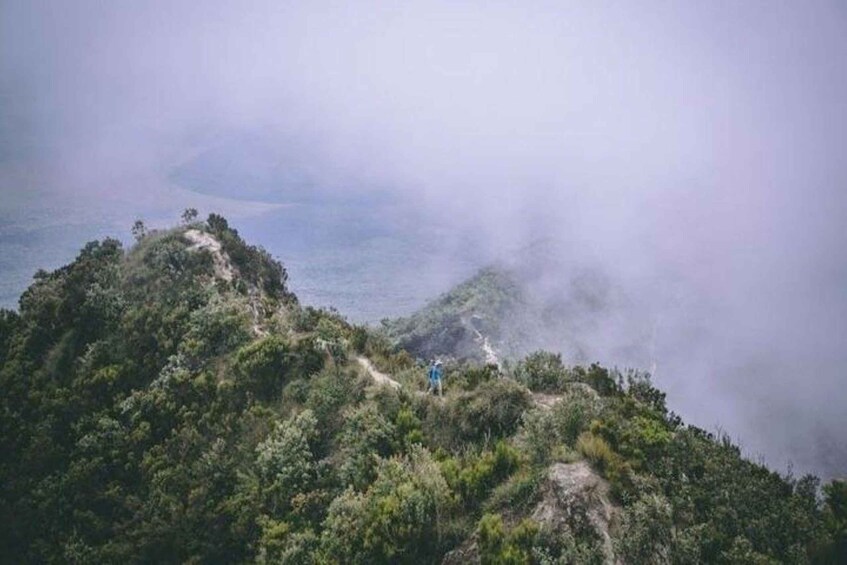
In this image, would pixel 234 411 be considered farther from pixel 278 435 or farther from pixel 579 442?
pixel 579 442

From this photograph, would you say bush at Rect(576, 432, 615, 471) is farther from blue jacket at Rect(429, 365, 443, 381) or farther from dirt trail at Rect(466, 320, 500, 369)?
dirt trail at Rect(466, 320, 500, 369)

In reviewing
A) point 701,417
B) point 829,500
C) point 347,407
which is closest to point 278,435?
point 347,407

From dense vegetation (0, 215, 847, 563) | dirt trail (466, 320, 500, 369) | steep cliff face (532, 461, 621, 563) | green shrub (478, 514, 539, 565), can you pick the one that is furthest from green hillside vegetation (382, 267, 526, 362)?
green shrub (478, 514, 539, 565)

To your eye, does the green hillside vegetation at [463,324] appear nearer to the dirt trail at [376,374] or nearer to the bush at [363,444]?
the dirt trail at [376,374]

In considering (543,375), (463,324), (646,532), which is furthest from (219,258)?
(463,324)

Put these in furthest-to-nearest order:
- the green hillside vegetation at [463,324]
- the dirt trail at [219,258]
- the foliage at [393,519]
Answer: the green hillside vegetation at [463,324] < the dirt trail at [219,258] < the foliage at [393,519]

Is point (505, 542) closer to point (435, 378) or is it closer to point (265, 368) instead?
point (435, 378)

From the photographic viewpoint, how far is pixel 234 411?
69.6ft

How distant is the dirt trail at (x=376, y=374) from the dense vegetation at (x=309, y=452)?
1.12ft

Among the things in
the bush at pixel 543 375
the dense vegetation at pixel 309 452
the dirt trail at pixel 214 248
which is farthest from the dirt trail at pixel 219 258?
the bush at pixel 543 375

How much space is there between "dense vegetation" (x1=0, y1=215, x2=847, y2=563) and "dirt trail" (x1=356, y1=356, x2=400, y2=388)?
34 centimetres

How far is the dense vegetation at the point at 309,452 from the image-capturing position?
44.4ft

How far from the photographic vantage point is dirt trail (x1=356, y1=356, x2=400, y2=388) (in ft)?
67.4

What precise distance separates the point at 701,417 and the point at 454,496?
19793 centimetres
